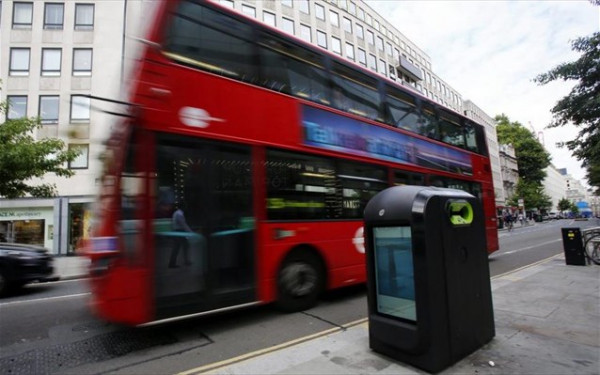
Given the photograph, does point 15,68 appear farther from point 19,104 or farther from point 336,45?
point 336,45

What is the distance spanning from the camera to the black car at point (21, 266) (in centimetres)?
817

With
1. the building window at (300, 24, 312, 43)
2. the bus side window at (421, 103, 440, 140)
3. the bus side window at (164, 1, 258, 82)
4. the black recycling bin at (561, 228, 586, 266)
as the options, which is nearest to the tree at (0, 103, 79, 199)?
the bus side window at (164, 1, 258, 82)

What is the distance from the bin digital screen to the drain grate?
2.80 meters

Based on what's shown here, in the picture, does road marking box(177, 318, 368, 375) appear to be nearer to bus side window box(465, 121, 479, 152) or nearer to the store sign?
bus side window box(465, 121, 479, 152)

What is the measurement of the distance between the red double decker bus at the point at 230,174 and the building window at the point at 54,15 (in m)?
24.5

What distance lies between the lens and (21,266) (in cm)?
835

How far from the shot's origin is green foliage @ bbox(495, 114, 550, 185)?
2552 inches

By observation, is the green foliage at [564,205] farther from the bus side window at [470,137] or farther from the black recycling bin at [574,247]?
the bus side window at [470,137]

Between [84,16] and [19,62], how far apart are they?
506 centimetres

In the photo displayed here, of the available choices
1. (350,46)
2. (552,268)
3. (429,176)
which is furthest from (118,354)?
(350,46)

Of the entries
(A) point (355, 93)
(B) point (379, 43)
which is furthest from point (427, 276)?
(B) point (379, 43)

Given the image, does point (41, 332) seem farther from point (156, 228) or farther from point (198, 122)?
point (198, 122)

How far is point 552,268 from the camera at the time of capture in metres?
9.68

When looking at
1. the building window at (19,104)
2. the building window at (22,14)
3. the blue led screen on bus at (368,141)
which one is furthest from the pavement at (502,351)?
the building window at (22,14)
